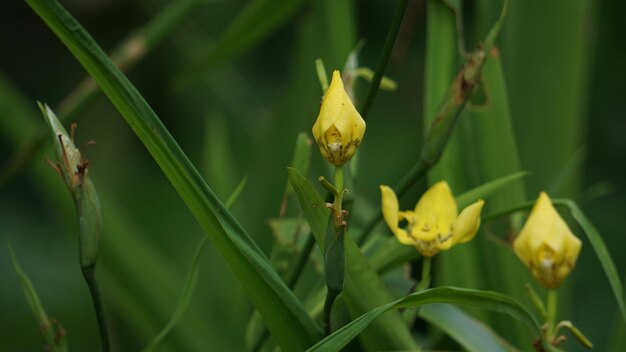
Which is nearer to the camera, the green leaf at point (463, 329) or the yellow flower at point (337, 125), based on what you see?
the yellow flower at point (337, 125)

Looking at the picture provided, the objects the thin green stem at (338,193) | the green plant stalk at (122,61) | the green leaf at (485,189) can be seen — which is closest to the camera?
the thin green stem at (338,193)

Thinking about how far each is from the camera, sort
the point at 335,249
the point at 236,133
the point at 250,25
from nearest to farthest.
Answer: the point at 335,249, the point at 250,25, the point at 236,133

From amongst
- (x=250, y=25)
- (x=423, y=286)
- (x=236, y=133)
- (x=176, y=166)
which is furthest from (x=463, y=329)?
(x=236, y=133)

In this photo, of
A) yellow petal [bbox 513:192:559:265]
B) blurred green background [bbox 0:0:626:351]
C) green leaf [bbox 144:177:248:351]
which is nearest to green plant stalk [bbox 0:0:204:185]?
blurred green background [bbox 0:0:626:351]

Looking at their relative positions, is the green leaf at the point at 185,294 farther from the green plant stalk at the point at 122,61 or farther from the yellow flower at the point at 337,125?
the green plant stalk at the point at 122,61

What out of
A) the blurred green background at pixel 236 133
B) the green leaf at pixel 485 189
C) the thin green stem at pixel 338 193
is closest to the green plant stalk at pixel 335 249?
the thin green stem at pixel 338 193

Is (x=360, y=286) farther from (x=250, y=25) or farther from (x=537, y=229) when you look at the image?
(x=250, y=25)
